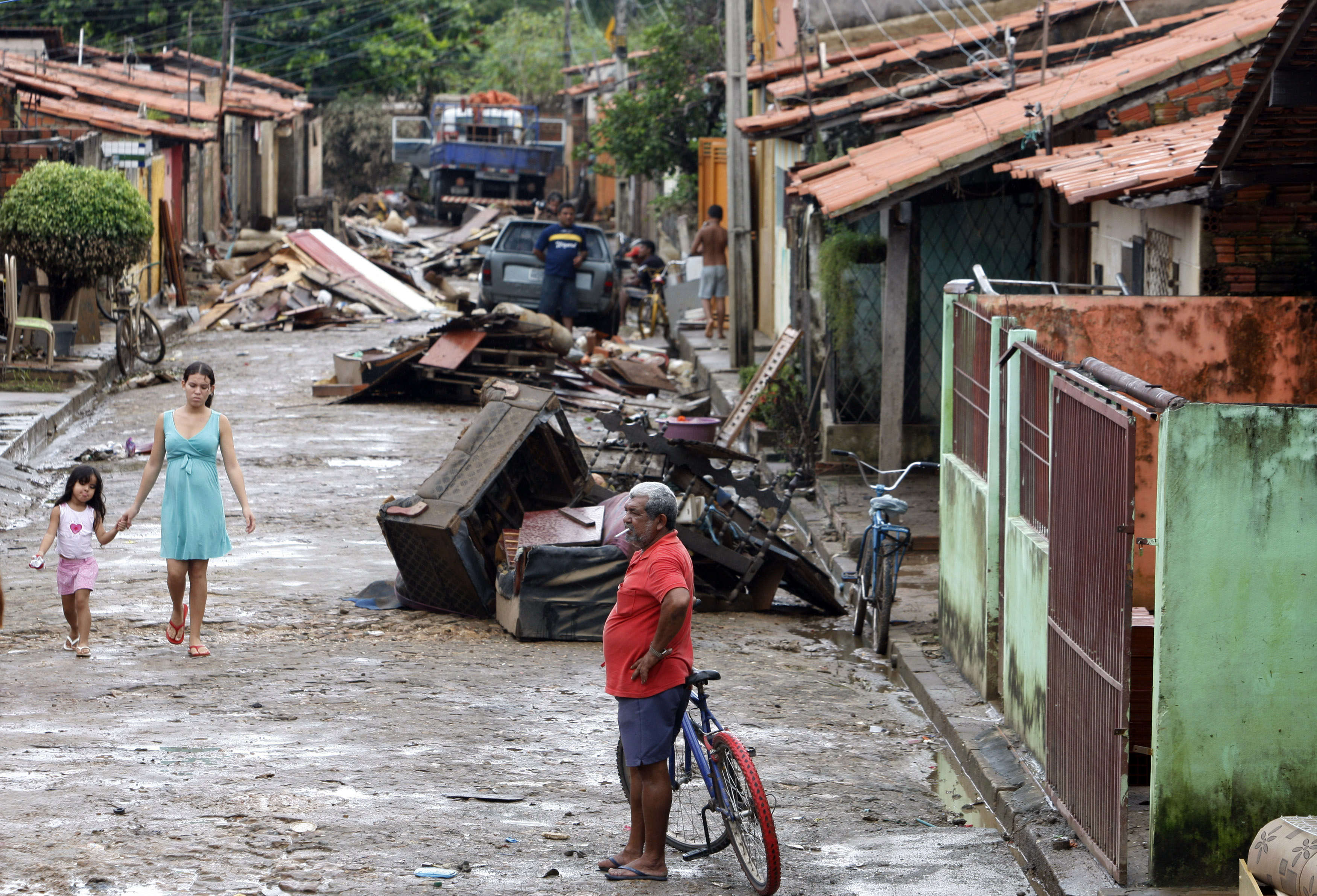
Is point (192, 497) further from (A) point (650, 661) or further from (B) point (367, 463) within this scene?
(B) point (367, 463)

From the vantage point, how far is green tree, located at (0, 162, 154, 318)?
20.7 m

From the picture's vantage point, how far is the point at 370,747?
753 centimetres

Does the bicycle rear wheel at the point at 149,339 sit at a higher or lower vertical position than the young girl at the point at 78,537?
higher

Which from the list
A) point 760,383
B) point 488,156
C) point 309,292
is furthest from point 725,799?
point 488,156

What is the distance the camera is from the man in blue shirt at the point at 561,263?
76.9 feet

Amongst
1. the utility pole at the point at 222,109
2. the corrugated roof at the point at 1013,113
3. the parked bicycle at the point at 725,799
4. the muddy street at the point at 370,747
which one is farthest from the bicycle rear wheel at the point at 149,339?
the parked bicycle at the point at 725,799

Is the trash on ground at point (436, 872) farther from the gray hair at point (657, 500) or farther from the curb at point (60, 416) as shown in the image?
the curb at point (60, 416)

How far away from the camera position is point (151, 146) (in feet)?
95.5

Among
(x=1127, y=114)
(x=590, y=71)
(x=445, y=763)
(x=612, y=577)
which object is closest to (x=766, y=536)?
(x=612, y=577)

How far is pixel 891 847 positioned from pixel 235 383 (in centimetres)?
1629

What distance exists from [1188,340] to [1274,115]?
50.6 inches

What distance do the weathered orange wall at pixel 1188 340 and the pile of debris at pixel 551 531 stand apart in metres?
2.43

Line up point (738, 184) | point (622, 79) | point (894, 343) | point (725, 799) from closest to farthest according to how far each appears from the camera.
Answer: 1. point (725, 799)
2. point (894, 343)
3. point (738, 184)
4. point (622, 79)

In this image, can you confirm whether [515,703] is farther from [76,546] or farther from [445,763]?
[76,546]
